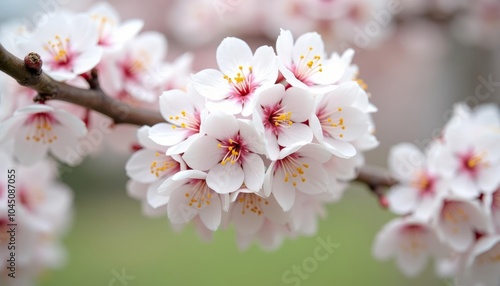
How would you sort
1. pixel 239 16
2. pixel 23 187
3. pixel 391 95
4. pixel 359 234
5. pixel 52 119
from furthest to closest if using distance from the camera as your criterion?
pixel 391 95 < pixel 359 234 < pixel 239 16 < pixel 23 187 < pixel 52 119

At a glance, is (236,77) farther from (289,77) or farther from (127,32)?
(127,32)

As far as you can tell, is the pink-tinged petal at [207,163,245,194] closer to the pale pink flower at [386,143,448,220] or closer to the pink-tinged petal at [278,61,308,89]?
the pink-tinged petal at [278,61,308,89]

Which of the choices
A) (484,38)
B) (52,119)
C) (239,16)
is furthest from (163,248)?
(52,119)

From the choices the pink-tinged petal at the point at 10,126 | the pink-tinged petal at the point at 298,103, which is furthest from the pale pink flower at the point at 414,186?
the pink-tinged petal at the point at 10,126

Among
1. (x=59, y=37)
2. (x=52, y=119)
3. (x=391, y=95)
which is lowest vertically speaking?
(x=391, y=95)

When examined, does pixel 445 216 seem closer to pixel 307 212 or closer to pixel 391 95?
pixel 307 212

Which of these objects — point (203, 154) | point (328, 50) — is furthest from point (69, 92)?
point (328, 50)

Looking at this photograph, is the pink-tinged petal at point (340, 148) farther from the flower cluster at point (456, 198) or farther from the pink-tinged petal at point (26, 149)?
the pink-tinged petal at point (26, 149)

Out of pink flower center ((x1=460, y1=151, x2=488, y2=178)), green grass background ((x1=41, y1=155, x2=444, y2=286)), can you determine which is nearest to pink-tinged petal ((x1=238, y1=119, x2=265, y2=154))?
pink flower center ((x1=460, y1=151, x2=488, y2=178))

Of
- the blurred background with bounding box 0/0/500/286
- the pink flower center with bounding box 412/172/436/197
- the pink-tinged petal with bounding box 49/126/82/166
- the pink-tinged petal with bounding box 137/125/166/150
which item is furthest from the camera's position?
the blurred background with bounding box 0/0/500/286
